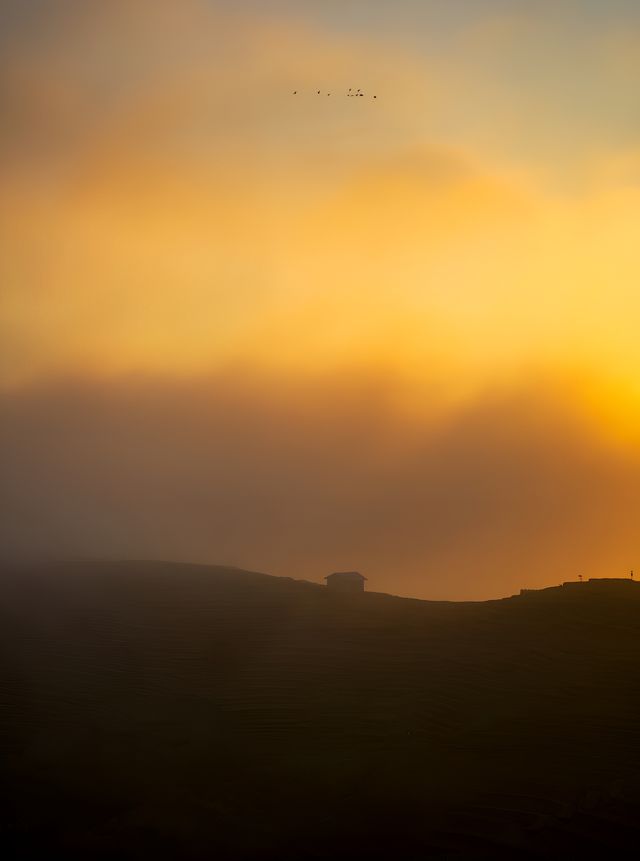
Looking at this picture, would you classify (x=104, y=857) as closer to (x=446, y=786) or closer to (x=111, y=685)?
(x=446, y=786)

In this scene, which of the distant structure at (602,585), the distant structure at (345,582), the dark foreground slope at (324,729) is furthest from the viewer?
the distant structure at (345,582)

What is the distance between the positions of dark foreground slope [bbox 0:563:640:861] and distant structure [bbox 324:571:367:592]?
4.57 metres

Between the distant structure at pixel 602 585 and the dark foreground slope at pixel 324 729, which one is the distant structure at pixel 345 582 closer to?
the dark foreground slope at pixel 324 729

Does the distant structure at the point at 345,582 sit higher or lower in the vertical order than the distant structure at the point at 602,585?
lower

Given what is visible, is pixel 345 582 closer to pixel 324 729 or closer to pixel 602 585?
pixel 602 585

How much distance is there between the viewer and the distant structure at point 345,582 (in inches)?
1499

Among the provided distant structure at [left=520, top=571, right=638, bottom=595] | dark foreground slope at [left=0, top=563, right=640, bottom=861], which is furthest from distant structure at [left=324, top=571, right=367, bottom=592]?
distant structure at [left=520, top=571, right=638, bottom=595]

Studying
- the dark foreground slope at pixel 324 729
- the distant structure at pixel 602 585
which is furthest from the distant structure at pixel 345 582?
the distant structure at pixel 602 585

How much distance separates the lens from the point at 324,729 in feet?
65.3

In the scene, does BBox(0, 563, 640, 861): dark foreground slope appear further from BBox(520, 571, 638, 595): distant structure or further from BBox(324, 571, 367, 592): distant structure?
BBox(324, 571, 367, 592): distant structure

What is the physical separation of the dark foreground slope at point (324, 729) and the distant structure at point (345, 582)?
15.0 feet

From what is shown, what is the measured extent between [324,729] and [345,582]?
18892 mm

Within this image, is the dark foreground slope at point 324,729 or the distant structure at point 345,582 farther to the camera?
the distant structure at point 345,582

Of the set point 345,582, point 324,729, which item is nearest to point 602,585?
point 345,582
